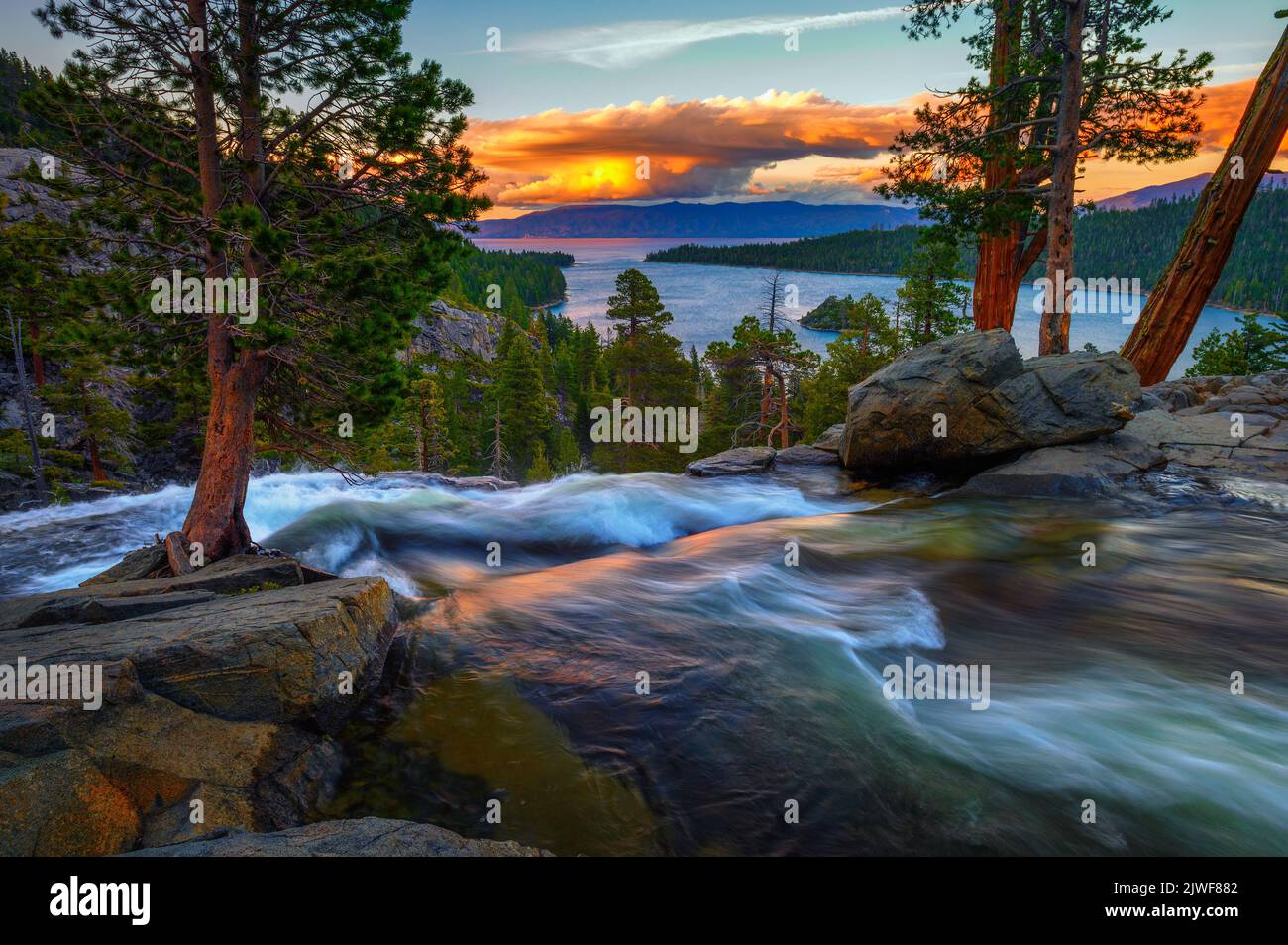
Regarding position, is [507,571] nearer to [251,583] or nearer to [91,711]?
[251,583]

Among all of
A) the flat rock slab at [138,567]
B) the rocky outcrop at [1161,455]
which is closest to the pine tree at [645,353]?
the rocky outcrop at [1161,455]

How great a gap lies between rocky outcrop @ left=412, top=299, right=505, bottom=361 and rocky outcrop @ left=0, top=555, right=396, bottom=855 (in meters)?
88.4

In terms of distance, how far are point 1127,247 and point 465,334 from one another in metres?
181

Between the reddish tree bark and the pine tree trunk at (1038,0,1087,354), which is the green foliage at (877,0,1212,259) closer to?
the pine tree trunk at (1038,0,1087,354)

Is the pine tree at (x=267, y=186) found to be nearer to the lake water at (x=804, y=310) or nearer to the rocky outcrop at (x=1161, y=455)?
the rocky outcrop at (x=1161, y=455)

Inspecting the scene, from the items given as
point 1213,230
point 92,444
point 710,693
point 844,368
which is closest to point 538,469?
point 844,368

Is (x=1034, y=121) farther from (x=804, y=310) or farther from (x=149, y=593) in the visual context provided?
(x=804, y=310)

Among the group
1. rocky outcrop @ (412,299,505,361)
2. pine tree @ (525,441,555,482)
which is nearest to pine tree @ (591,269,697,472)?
pine tree @ (525,441,555,482)

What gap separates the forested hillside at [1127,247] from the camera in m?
142

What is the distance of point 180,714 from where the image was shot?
4.59 meters

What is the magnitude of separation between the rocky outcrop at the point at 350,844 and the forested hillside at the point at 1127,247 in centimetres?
16653
